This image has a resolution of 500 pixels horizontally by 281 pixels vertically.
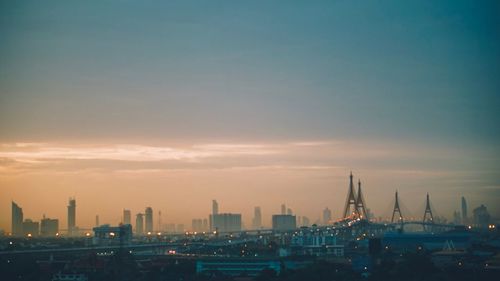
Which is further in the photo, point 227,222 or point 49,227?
point 227,222

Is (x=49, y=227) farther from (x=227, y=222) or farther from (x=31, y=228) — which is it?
(x=227, y=222)

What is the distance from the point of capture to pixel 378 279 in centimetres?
1504

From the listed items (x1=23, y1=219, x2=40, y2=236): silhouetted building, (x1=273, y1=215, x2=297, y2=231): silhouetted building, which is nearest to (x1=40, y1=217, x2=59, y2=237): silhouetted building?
(x1=23, y1=219, x2=40, y2=236): silhouetted building

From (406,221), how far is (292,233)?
9.21 metres

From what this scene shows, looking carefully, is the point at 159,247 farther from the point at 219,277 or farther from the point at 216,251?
the point at 219,277

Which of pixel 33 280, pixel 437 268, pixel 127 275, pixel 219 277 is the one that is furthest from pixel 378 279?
pixel 33 280

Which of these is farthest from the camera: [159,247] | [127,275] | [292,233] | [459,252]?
[292,233]

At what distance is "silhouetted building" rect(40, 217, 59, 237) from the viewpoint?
42.9m

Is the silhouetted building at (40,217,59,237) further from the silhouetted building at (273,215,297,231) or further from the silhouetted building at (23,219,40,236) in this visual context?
the silhouetted building at (273,215,297,231)

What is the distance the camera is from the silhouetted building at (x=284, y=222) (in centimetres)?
4766

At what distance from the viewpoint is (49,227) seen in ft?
143

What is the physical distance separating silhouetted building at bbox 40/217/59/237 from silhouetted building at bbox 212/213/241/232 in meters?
13.7

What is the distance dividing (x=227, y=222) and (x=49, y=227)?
15.3 m

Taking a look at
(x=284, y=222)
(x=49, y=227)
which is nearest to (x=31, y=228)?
(x=49, y=227)
